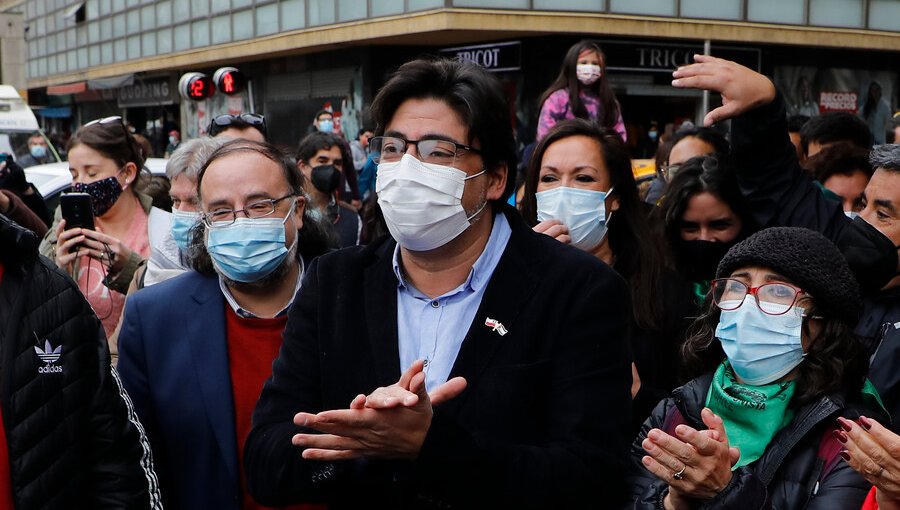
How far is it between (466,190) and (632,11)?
18.0m

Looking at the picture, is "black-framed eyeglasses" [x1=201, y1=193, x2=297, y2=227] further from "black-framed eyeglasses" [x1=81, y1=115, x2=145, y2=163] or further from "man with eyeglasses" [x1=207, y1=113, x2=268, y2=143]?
"man with eyeglasses" [x1=207, y1=113, x2=268, y2=143]

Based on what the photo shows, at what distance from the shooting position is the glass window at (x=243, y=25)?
25.6m

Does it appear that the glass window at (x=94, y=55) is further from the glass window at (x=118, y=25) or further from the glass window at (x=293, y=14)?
the glass window at (x=293, y=14)

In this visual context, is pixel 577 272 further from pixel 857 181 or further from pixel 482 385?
pixel 857 181

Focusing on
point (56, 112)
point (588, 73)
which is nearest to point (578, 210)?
point (588, 73)

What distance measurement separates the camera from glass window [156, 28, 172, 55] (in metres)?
29.8

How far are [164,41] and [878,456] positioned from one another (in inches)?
1182

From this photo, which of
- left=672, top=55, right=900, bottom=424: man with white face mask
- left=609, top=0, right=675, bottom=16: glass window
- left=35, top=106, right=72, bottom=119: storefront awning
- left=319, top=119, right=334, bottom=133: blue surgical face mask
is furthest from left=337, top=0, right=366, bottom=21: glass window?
left=35, top=106, right=72, bottom=119: storefront awning

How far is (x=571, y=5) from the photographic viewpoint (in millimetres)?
19500

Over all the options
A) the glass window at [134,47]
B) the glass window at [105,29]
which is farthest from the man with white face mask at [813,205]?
the glass window at [105,29]

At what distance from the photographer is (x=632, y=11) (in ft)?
65.3

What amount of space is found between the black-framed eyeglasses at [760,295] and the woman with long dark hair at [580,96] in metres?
3.83

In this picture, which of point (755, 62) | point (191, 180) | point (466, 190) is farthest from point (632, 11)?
point (466, 190)

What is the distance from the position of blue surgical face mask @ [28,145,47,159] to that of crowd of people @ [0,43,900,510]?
13.2 meters
